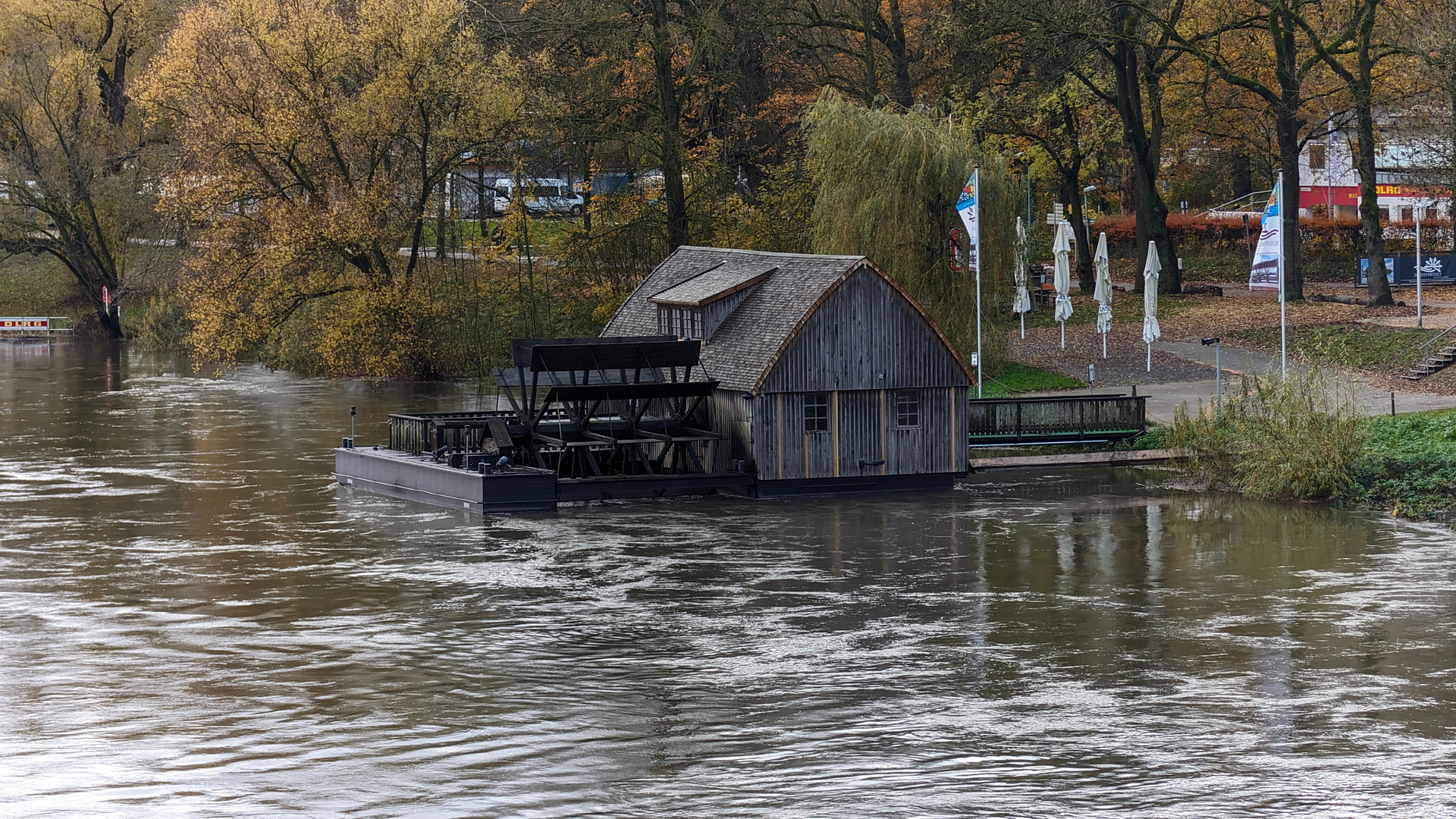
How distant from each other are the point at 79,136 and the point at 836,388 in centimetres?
6000

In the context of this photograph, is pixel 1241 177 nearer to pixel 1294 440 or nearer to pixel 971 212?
pixel 971 212

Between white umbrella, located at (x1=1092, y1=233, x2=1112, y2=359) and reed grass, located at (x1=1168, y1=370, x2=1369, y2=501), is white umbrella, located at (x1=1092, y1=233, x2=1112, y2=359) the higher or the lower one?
the higher one

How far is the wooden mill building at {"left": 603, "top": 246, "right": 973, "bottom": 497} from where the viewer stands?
3866cm

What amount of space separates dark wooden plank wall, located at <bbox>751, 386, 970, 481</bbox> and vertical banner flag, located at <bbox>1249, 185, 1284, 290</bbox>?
29.6 ft

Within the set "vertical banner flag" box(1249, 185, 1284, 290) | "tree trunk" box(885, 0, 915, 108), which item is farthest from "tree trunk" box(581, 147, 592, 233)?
"vertical banner flag" box(1249, 185, 1284, 290)

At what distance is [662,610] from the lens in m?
27.8

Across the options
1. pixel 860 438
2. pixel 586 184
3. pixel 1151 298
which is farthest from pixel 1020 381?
pixel 586 184

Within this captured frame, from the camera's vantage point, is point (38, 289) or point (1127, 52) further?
point (38, 289)

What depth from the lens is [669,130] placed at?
212 feet

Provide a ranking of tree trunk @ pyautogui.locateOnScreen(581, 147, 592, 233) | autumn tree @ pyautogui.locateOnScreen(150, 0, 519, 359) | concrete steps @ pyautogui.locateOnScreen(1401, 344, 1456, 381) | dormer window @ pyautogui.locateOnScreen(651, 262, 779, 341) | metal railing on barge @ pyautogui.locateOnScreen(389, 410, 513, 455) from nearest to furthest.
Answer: metal railing on barge @ pyautogui.locateOnScreen(389, 410, 513, 455), dormer window @ pyautogui.locateOnScreen(651, 262, 779, 341), concrete steps @ pyautogui.locateOnScreen(1401, 344, 1456, 381), autumn tree @ pyautogui.locateOnScreen(150, 0, 519, 359), tree trunk @ pyautogui.locateOnScreen(581, 147, 592, 233)

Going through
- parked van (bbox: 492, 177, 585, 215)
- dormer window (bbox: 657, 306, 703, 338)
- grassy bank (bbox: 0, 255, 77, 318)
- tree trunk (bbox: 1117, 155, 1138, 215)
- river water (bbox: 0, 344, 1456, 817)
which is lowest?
river water (bbox: 0, 344, 1456, 817)

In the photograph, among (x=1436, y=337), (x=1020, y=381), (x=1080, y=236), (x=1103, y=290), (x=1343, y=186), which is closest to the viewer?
(x=1436, y=337)

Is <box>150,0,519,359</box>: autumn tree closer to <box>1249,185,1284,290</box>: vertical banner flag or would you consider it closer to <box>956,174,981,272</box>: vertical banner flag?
<box>956,174,981,272</box>: vertical banner flag

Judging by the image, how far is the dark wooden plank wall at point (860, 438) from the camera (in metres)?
38.8
